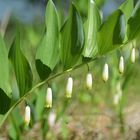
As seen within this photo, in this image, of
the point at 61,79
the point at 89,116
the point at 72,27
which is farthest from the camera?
the point at 61,79

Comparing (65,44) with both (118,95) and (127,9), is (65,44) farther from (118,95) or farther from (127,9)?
(118,95)

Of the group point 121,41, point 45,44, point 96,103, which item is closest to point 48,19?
point 45,44

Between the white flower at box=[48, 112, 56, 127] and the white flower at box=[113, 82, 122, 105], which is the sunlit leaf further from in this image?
the white flower at box=[113, 82, 122, 105]

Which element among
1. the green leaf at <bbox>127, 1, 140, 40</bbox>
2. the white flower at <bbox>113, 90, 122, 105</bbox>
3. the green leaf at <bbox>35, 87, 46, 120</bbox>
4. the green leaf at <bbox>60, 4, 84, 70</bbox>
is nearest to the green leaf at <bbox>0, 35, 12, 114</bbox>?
the green leaf at <bbox>60, 4, 84, 70</bbox>

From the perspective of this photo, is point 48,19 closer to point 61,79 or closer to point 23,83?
point 23,83

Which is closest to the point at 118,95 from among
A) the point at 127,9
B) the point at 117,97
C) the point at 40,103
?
the point at 117,97

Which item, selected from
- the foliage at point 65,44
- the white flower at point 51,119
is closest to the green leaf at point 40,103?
the white flower at point 51,119
